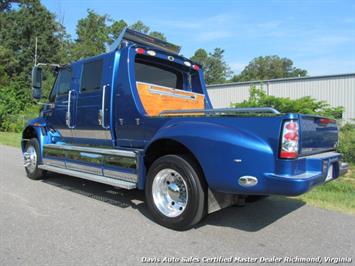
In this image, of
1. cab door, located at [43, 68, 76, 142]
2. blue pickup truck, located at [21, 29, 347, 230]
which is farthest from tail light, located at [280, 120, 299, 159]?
cab door, located at [43, 68, 76, 142]

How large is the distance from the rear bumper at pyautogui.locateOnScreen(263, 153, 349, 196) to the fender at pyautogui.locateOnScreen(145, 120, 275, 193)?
14cm

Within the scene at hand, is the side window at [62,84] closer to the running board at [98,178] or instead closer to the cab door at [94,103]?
the cab door at [94,103]

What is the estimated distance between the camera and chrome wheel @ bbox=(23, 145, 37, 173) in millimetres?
7951

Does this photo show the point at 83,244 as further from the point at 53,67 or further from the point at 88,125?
the point at 53,67

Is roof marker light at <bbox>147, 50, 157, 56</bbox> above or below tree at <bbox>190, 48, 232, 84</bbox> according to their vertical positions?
below

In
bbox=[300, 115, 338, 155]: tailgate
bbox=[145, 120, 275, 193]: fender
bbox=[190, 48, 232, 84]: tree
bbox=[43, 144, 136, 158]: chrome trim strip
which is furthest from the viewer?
bbox=[190, 48, 232, 84]: tree

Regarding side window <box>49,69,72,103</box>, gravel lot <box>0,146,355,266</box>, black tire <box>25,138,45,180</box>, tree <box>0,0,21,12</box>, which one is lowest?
gravel lot <box>0,146,355,266</box>

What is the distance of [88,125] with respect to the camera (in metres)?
6.57

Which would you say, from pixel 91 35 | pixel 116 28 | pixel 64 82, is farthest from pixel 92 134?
pixel 91 35

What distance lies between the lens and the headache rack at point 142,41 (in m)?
6.24

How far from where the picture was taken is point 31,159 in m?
8.08

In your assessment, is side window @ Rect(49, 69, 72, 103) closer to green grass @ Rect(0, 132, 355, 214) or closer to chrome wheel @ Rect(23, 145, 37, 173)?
chrome wheel @ Rect(23, 145, 37, 173)

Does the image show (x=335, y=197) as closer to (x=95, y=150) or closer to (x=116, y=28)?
(x=95, y=150)

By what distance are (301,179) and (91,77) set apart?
415cm
